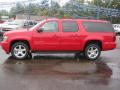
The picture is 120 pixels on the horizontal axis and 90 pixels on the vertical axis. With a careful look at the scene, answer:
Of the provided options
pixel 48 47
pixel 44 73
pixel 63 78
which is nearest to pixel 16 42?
pixel 48 47

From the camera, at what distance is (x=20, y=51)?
11945 millimetres

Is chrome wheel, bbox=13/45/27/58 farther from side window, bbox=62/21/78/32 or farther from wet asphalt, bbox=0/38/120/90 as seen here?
side window, bbox=62/21/78/32

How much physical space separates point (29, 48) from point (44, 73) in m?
3.08

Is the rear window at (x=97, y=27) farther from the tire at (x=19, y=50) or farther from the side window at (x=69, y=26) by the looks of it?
the tire at (x=19, y=50)

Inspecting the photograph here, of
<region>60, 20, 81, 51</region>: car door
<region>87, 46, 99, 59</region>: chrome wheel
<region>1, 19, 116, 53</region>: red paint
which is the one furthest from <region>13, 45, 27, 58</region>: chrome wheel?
<region>87, 46, 99, 59</region>: chrome wheel

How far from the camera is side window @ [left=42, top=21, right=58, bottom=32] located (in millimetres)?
12008

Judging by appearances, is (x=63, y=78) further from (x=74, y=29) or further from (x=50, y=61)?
(x=74, y=29)

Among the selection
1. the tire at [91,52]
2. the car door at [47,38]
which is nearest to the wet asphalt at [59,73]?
the tire at [91,52]

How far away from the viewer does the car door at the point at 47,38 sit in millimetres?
11898

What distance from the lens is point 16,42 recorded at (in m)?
12.0

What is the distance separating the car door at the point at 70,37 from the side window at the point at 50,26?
0.29m

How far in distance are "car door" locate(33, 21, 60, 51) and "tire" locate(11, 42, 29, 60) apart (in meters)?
0.41

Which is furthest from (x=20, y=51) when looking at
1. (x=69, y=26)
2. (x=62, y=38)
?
(x=69, y=26)

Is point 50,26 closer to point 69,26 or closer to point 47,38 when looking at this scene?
point 47,38
